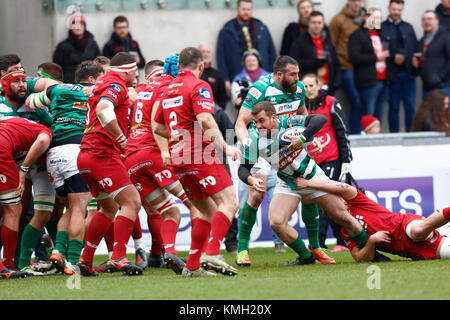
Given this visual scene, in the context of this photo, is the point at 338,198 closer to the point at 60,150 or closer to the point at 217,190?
the point at 217,190

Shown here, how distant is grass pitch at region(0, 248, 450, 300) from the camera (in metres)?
6.79

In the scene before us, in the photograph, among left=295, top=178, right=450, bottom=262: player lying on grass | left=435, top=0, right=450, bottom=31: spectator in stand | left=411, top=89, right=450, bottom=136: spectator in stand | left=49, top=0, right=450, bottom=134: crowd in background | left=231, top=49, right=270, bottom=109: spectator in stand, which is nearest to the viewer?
left=295, top=178, right=450, bottom=262: player lying on grass

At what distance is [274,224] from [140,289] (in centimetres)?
248

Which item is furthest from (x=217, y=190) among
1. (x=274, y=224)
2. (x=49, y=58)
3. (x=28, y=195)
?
(x=49, y=58)

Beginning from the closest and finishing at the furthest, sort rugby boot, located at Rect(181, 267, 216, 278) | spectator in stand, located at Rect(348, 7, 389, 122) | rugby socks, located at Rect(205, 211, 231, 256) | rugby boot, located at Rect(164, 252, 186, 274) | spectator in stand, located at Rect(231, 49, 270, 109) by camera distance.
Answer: rugby socks, located at Rect(205, 211, 231, 256) → rugby boot, located at Rect(181, 267, 216, 278) → rugby boot, located at Rect(164, 252, 186, 274) → spectator in stand, located at Rect(231, 49, 270, 109) → spectator in stand, located at Rect(348, 7, 389, 122)

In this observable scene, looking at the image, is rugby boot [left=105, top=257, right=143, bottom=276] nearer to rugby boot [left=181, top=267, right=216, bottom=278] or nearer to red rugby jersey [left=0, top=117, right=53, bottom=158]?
rugby boot [left=181, top=267, right=216, bottom=278]

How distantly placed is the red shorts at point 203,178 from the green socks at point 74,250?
1787 mm

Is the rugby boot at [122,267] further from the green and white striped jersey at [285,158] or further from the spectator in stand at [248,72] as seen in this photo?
the spectator in stand at [248,72]

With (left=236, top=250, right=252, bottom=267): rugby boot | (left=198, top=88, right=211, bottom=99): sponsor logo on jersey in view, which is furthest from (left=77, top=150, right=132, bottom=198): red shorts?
(left=236, top=250, right=252, bottom=267): rugby boot

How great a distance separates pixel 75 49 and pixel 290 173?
6140 millimetres

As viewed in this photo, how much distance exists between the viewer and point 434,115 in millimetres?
15016

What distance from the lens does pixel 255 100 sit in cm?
1049

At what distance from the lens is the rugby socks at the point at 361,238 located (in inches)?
378

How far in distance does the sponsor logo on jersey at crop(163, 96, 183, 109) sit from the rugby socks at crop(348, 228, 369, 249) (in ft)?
8.38
